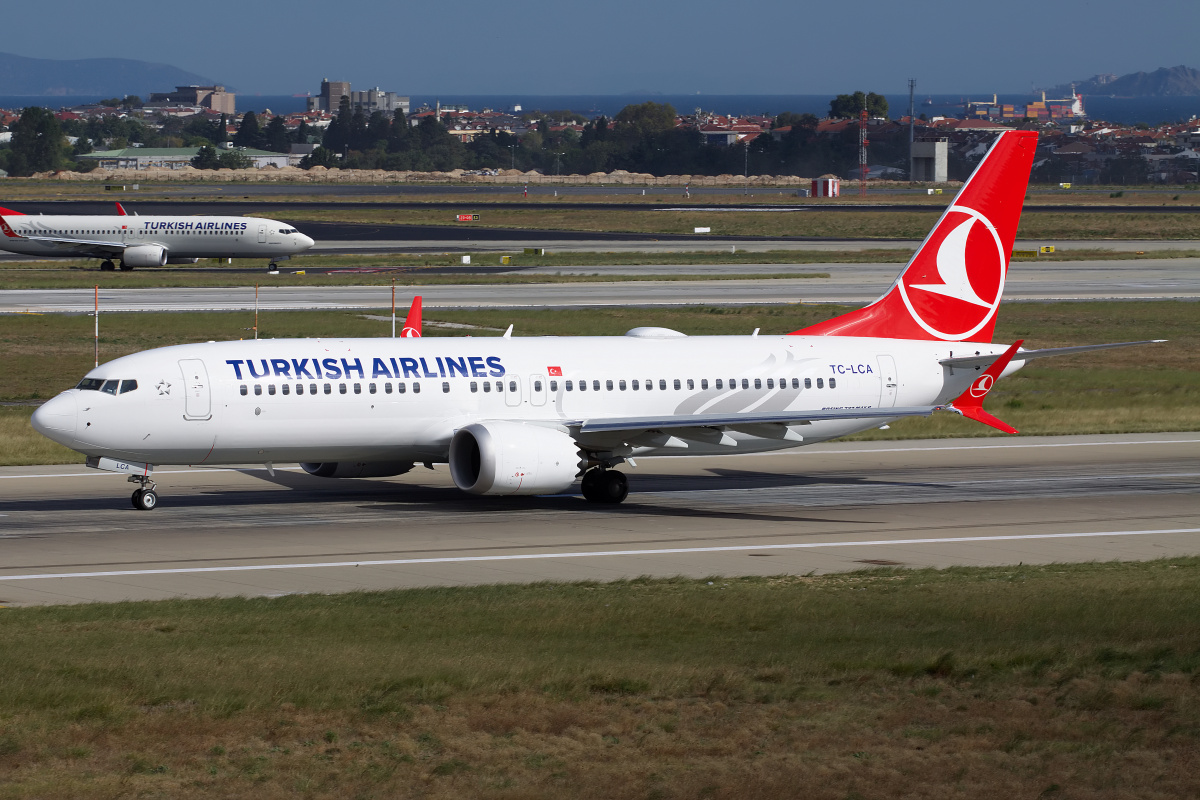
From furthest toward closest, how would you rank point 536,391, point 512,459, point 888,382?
1. point 888,382
2. point 536,391
3. point 512,459

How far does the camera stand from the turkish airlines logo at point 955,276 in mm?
40844

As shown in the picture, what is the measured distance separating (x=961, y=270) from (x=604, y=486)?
1200cm

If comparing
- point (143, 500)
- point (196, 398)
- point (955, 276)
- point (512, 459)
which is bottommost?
point (143, 500)

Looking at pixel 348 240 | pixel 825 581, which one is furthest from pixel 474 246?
pixel 825 581

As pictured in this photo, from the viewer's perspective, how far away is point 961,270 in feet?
135

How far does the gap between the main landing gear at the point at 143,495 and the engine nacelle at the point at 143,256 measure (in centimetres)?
7821

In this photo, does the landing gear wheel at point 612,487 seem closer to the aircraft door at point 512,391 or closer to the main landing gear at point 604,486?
the main landing gear at point 604,486

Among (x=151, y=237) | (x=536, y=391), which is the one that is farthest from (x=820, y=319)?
(x=151, y=237)

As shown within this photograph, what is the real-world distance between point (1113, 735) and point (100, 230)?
103544 mm

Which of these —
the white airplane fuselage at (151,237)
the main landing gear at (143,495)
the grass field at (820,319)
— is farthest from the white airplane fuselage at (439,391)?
the white airplane fuselage at (151,237)

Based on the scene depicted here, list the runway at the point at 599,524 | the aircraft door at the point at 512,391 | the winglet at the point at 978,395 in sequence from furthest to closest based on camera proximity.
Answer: the winglet at the point at 978,395
the aircraft door at the point at 512,391
the runway at the point at 599,524

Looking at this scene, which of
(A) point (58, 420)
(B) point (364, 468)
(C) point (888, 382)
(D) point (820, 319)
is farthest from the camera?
(D) point (820, 319)

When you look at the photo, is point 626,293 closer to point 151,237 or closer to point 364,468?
point 151,237

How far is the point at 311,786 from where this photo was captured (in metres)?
15.3
